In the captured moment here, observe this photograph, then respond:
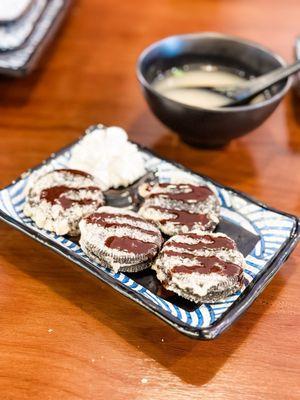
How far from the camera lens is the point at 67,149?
4.19ft

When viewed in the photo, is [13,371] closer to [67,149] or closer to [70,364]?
[70,364]

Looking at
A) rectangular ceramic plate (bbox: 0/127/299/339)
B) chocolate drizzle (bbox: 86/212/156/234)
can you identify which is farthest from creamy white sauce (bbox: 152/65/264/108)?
chocolate drizzle (bbox: 86/212/156/234)

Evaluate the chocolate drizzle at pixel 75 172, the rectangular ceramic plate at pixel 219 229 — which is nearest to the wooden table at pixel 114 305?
the rectangular ceramic plate at pixel 219 229

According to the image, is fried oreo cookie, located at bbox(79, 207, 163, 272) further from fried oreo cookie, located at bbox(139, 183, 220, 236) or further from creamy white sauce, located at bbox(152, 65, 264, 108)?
creamy white sauce, located at bbox(152, 65, 264, 108)

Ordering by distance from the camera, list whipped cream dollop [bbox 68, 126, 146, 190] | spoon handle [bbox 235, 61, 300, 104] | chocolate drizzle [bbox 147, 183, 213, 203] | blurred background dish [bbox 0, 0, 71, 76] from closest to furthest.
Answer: chocolate drizzle [bbox 147, 183, 213, 203] < whipped cream dollop [bbox 68, 126, 146, 190] < spoon handle [bbox 235, 61, 300, 104] < blurred background dish [bbox 0, 0, 71, 76]

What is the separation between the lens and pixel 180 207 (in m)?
1.10

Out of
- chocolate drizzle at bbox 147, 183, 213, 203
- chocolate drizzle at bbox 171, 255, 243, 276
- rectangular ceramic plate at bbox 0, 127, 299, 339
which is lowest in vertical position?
rectangular ceramic plate at bbox 0, 127, 299, 339

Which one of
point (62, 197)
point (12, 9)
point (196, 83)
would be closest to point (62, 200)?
point (62, 197)

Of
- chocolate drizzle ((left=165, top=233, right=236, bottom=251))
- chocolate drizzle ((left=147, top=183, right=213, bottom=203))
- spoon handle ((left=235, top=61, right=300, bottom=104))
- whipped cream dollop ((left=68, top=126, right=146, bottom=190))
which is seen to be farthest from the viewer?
spoon handle ((left=235, top=61, right=300, bottom=104))

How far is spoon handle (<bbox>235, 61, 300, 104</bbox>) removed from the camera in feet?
4.33

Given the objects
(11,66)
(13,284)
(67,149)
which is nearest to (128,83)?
(11,66)

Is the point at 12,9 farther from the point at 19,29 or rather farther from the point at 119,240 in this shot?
the point at 119,240

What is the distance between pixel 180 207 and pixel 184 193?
4 centimetres

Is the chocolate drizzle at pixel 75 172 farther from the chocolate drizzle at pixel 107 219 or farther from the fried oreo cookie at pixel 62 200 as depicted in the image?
the chocolate drizzle at pixel 107 219
